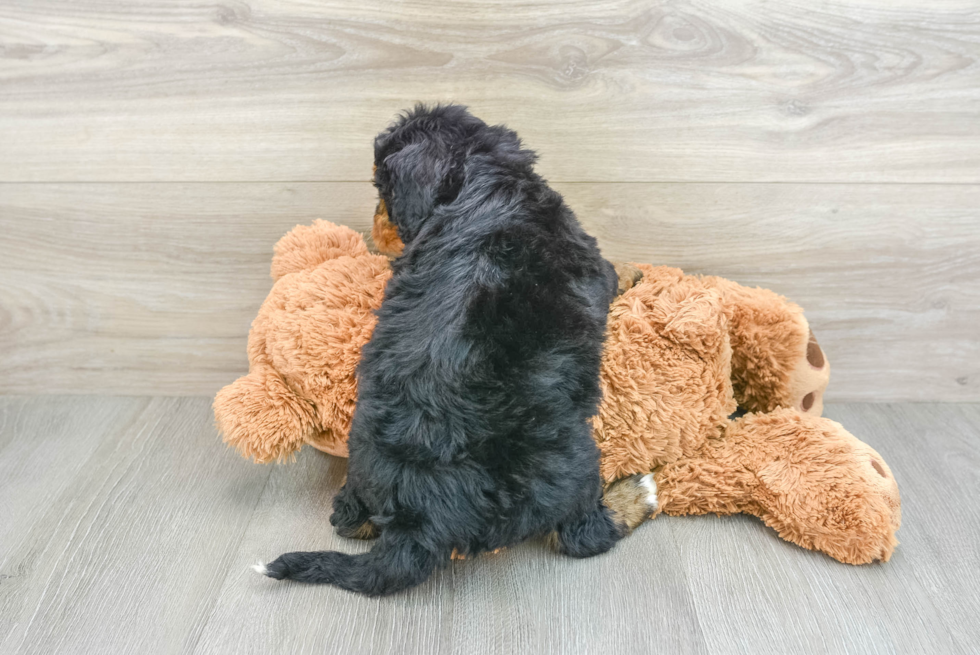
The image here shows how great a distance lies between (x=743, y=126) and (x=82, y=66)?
984mm

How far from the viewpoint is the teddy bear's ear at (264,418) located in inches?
33.2

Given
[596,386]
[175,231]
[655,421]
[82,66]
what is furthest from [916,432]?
[82,66]

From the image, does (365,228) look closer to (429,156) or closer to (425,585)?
(429,156)

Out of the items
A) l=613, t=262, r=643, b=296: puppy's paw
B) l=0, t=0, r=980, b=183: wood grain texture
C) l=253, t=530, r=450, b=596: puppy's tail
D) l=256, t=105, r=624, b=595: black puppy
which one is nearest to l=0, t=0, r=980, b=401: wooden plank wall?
l=0, t=0, r=980, b=183: wood grain texture

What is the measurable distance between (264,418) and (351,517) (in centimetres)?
17

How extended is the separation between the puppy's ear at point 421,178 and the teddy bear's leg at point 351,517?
1.15 ft

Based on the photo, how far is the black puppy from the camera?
72 cm

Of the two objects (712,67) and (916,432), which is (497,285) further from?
(916,432)

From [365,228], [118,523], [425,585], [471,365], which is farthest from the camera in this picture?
[365,228]

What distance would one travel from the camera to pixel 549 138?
1.00 m

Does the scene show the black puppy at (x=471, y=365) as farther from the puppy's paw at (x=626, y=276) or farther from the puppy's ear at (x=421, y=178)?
the puppy's paw at (x=626, y=276)

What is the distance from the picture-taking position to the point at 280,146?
1.02m

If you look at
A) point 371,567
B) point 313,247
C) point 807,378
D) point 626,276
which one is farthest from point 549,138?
point 371,567

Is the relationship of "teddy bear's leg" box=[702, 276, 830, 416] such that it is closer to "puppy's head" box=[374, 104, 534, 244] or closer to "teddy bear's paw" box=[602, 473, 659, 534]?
"teddy bear's paw" box=[602, 473, 659, 534]
